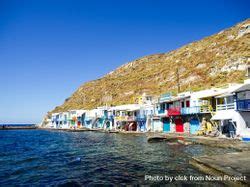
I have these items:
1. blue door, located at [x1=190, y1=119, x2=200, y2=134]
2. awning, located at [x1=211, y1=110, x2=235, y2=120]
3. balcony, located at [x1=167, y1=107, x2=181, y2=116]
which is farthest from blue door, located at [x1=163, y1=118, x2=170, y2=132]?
awning, located at [x1=211, y1=110, x2=235, y2=120]

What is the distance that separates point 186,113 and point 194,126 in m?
3.00

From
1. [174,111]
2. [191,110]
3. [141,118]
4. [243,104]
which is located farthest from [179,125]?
[243,104]

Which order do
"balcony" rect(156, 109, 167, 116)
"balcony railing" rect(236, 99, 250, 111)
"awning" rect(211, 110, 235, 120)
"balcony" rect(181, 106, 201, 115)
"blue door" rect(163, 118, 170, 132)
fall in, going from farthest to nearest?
"balcony" rect(156, 109, 167, 116) < "blue door" rect(163, 118, 170, 132) < "balcony" rect(181, 106, 201, 115) < "awning" rect(211, 110, 235, 120) < "balcony railing" rect(236, 99, 250, 111)

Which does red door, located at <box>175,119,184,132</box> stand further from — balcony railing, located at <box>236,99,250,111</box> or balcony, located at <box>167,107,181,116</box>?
balcony railing, located at <box>236,99,250,111</box>

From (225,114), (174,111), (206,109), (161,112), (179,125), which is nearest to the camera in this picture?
(225,114)

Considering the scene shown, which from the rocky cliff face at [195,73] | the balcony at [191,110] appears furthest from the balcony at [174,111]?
the rocky cliff face at [195,73]

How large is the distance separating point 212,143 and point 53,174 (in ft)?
67.5

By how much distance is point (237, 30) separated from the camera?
12788 cm

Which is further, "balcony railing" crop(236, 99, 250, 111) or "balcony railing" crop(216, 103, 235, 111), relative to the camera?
"balcony railing" crop(216, 103, 235, 111)

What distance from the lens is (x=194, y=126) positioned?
163 ft

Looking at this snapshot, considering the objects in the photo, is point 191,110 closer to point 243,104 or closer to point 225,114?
point 225,114

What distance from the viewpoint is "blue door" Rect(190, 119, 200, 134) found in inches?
1917

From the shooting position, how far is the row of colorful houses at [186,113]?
34469mm

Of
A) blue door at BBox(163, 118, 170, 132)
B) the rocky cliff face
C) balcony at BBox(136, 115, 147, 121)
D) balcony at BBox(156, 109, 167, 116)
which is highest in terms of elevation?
the rocky cliff face
